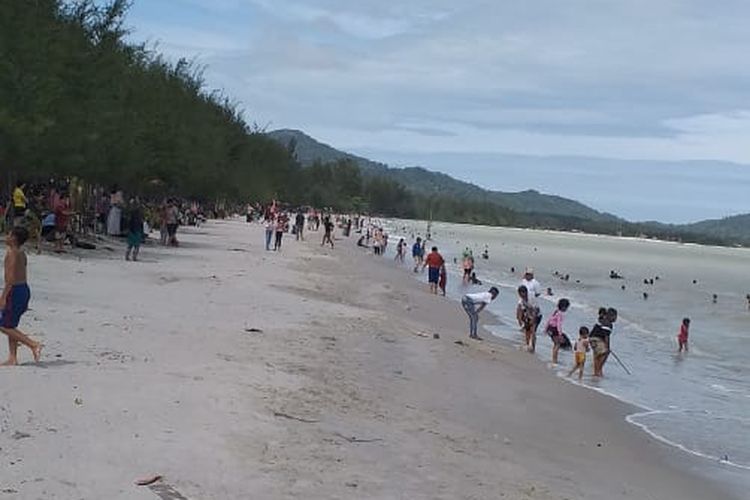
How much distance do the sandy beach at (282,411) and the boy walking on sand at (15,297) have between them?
0.24m

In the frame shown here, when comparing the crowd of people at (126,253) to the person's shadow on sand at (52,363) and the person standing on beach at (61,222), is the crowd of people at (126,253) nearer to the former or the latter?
the person standing on beach at (61,222)

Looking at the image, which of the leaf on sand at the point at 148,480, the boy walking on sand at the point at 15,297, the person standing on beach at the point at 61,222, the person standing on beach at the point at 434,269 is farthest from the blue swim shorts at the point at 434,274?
the leaf on sand at the point at 148,480

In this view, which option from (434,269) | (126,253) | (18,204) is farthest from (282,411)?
(434,269)

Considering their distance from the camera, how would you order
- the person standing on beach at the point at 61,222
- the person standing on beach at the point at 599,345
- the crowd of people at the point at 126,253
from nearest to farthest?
the crowd of people at the point at 126,253 < the person standing on beach at the point at 599,345 < the person standing on beach at the point at 61,222

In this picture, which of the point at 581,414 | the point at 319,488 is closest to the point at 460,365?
the point at 581,414

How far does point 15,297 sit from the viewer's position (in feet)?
30.7

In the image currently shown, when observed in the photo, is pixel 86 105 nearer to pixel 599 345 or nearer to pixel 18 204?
pixel 18 204

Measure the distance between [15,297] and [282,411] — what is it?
2.90 meters

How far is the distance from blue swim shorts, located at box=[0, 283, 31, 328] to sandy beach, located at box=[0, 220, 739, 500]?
0.42 metres

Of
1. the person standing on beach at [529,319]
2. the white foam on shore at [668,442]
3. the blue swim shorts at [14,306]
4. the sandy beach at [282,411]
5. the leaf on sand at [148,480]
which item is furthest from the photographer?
the person standing on beach at [529,319]

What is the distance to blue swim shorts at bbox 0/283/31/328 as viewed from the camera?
30.1 feet

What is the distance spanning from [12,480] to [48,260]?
15546mm

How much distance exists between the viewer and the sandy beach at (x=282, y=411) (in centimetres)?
662

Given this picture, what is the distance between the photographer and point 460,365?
15.7m
